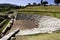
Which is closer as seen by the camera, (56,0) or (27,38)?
(27,38)

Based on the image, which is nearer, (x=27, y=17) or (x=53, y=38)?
(x=53, y=38)

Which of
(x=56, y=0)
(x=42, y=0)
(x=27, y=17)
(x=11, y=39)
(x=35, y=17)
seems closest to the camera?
(x=11, y=39)


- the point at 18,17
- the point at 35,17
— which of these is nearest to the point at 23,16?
the point at 18,17

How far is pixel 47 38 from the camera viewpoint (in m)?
10.7

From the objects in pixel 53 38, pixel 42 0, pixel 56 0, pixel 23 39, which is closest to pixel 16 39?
pixel 23 39

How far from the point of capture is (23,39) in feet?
→ 35.5

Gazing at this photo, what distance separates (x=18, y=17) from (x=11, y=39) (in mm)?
24150

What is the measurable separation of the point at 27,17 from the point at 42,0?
166 feet

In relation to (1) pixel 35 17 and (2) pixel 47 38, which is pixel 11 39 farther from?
(1) pixel 35 17

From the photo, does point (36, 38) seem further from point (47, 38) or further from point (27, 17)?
point (27, 17)

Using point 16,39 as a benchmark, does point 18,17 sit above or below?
below

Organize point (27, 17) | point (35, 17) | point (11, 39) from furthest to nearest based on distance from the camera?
point (27, 17)
point (35, 17)
point (11, 39)

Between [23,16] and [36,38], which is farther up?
[36,38]

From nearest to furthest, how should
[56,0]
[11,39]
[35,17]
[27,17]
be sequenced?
[11,39] → [35,17] → [27,17] → [56,0]
